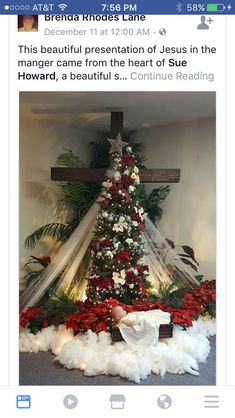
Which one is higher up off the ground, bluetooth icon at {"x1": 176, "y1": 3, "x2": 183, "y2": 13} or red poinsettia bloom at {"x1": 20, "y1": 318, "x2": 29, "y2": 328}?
bluetooth icon at {"x1": 176, "y1": 3, "x2": 183, "y2": 13}

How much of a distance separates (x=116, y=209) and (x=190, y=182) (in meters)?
0.58

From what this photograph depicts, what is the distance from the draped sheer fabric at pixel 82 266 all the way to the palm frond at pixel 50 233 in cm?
14

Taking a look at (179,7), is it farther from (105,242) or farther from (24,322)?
(24,322)

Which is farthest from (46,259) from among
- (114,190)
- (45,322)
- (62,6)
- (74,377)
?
(62,6)

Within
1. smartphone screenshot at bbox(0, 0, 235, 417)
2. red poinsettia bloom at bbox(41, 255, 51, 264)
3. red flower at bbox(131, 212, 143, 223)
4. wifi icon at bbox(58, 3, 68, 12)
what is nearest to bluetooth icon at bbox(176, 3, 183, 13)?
smartphone screenshot at bbox(0, 0, 235, 417)

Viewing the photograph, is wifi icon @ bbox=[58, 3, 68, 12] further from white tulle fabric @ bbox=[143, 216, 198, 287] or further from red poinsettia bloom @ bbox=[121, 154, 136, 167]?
white tulle fabric @ bbox=[143, 216, 198, 287]

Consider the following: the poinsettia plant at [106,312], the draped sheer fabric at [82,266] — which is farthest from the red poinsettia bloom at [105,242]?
the poinsettia plant at [106,312]

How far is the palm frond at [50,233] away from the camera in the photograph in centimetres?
191

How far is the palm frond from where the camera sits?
1.91 m

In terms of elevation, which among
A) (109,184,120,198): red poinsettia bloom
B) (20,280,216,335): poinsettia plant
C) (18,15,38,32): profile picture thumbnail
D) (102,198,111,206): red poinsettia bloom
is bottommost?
(20,280,216,335): poinsettia plant

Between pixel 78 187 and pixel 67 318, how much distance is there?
2.18ft
